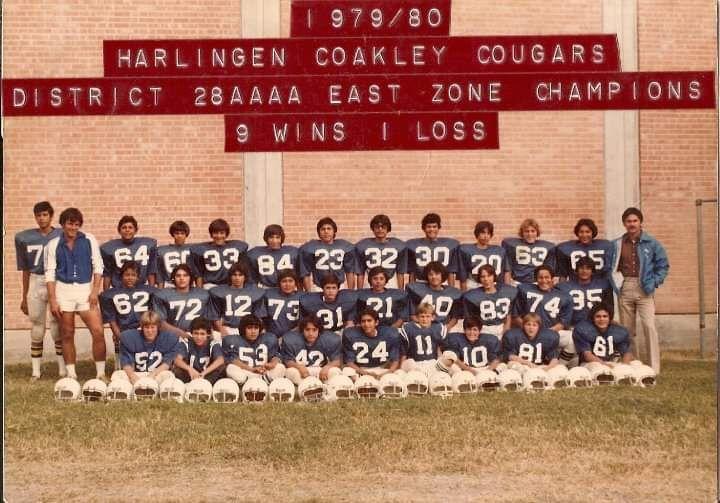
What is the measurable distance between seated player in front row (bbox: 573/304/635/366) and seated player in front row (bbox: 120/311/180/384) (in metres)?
3.34

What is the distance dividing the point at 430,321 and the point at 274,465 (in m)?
2.36

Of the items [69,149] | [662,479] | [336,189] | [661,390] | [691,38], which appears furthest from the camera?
[336,189]

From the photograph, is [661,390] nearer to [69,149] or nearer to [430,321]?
[430,321]

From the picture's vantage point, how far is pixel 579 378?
7.95 metres

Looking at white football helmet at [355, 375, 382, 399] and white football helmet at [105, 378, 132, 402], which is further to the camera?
white football helmet at [355, 375, 382, 399]

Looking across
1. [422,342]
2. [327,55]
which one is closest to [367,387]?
[422,342]

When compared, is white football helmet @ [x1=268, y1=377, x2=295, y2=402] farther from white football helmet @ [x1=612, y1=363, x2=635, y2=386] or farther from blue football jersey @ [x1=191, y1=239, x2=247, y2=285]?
white football helmet @ [x1=612, y1=363, x2=635, y2=386]

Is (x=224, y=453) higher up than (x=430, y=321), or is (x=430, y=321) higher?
(x=430, y=321)

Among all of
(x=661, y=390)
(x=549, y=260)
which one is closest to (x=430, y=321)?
(x=549, y=260)

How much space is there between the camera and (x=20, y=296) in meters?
8.38

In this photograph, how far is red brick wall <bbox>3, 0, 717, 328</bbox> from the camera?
23.5ft

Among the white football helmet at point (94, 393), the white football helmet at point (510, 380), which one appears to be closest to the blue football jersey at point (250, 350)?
the white football helmet at point (94, 393)

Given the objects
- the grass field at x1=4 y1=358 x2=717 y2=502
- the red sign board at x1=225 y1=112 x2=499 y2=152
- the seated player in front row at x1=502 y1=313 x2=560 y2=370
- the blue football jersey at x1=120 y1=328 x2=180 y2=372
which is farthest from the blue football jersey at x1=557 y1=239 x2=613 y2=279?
the blue football jersey at x1=120 y1=328 x2=180 y2=372

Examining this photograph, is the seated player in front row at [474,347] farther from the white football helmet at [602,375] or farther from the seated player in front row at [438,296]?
the white football helmet at [602,375]
